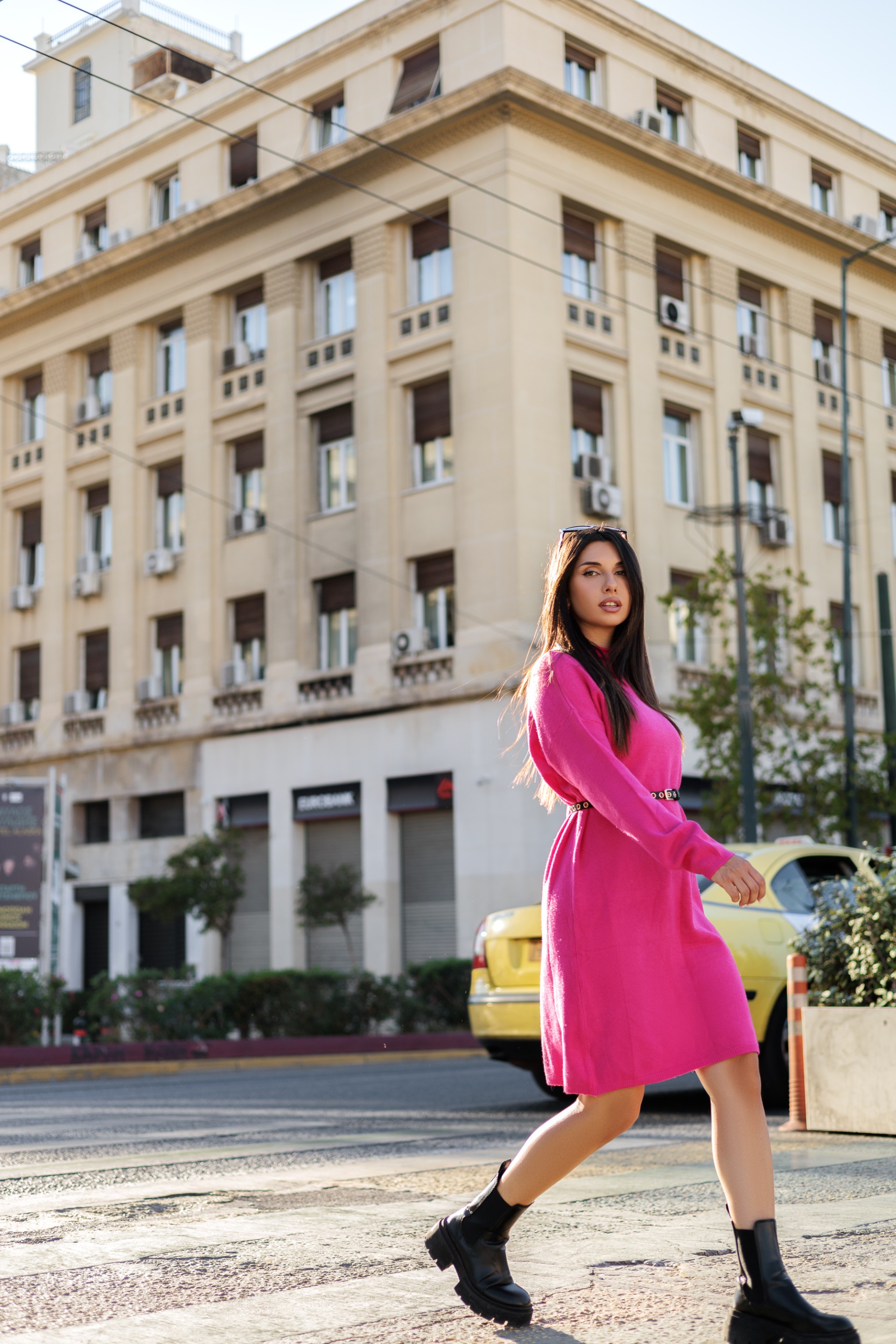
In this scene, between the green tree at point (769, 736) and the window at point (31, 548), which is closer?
the green tree at point (769, 736)

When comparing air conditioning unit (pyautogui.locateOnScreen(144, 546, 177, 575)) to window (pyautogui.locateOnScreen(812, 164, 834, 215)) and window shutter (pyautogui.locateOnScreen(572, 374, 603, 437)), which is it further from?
window (pyautogui.locateOnScreen(812, 164, 834, 215))

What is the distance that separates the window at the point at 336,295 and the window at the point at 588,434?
4.59 m

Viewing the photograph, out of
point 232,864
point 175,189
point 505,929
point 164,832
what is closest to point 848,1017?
point 505,929

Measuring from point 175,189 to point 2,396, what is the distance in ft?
22.7

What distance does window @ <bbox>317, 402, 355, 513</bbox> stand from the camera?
97.4ft

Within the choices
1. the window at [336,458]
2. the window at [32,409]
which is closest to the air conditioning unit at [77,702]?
the window at [32,409]

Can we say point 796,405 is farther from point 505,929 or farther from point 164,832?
point 505,929

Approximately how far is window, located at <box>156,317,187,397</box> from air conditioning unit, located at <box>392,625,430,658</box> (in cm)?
871

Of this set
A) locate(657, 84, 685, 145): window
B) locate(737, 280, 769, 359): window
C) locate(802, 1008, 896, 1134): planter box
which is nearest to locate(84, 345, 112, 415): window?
locate(657, 84, 685, 145): window

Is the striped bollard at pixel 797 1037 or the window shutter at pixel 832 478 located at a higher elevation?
A: the window shutter at pixel 832 478

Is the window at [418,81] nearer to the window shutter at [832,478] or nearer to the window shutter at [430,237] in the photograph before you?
the window shutter at [430,237]

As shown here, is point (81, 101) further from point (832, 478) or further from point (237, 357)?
point (832, 478)

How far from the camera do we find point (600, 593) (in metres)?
3.93

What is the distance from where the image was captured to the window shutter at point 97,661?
111 feet
